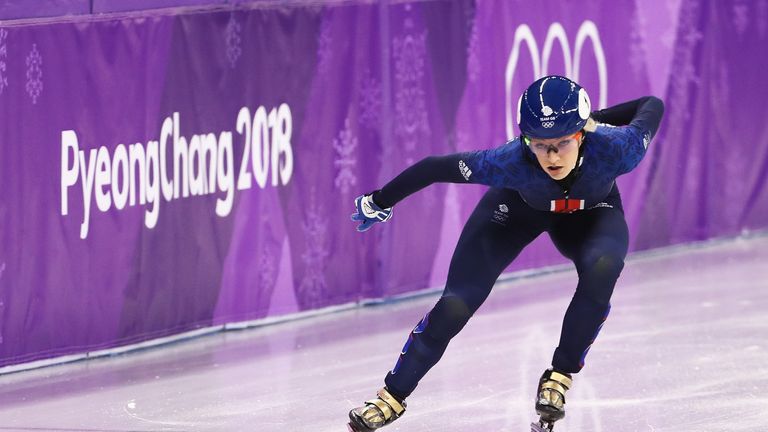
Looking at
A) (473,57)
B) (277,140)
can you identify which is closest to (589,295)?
(277,140)

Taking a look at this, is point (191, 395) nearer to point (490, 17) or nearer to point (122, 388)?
point (122, 388)

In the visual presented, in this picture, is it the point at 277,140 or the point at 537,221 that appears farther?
the point at 277,140

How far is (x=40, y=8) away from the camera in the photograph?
25.4ft

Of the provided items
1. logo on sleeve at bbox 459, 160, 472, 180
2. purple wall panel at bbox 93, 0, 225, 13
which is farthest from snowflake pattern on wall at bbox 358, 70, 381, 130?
logo on sleeve at bbox 459, 160, 472, 180

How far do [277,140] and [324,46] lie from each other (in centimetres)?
70

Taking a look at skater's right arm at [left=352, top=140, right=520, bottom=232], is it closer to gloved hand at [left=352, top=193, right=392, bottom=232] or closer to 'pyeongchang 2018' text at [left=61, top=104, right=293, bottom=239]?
gloved hand at [left=352, top=193, right=392, bottom=232]

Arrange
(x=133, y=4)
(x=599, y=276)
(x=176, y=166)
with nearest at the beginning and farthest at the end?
(x=599, y=276) < (x=133, y=4) < (x=176, y=166)

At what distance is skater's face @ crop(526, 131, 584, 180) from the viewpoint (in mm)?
5516

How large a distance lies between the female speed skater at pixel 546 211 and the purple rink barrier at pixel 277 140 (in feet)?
8.34

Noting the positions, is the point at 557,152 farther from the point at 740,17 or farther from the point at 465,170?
the point at 740,17

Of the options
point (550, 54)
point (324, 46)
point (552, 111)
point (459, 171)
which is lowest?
point (550, 54)

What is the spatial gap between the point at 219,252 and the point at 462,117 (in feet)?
7.33

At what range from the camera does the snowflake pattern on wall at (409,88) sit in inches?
386

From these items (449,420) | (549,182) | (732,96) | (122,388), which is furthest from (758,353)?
(732,96)
